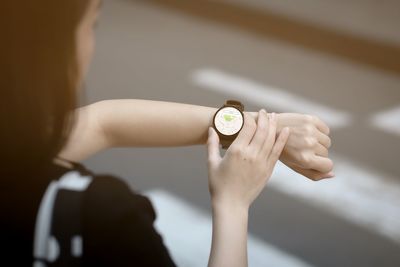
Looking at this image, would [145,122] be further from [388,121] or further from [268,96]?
[388,121]

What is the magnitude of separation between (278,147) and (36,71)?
0.35m

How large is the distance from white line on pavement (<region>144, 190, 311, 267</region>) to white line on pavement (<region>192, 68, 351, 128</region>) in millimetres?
381

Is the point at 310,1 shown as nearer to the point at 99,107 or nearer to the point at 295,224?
the point at 295,224

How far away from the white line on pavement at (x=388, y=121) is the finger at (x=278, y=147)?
664 mm

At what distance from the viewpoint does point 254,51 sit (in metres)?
1.63

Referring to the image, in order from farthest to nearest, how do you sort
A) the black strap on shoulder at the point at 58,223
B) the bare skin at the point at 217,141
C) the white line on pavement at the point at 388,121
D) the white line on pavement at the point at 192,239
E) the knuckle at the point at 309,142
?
the white line on pavement at the point at 388,121
the white line on pavement at the point at 192,239
the knuckle at the point at 309,142
the bare skin at the point at 217,141
the black strap on shoulder at the point at 58,223

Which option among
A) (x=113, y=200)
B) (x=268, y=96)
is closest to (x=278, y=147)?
(x=113, y=200)

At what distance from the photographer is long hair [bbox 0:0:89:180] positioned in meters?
0.57

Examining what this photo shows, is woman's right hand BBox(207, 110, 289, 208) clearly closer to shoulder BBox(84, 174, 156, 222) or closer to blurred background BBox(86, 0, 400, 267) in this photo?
shoulder BBox(84, 174, 156, 222)

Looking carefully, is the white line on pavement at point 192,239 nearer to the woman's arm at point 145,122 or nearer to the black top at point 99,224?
the woman's arm at point 145,122

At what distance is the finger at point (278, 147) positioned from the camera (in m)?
0.72

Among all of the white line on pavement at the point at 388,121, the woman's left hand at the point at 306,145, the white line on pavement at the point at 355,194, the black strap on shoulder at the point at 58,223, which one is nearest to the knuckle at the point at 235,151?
the woman's left hand at the point at 306,145

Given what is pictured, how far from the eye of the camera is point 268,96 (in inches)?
54.4

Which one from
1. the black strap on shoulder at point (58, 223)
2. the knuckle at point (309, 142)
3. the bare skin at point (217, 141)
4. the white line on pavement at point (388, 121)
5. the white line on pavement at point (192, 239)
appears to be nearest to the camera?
the black strap on shoulder at point (58, 223)
